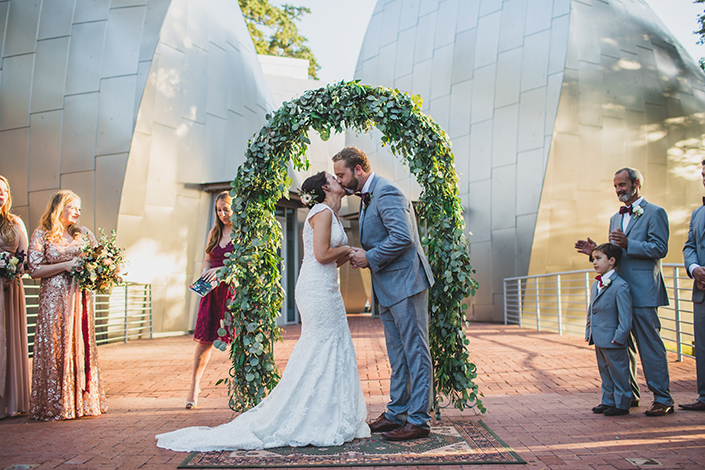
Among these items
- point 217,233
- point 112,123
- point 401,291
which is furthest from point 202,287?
point 112,123

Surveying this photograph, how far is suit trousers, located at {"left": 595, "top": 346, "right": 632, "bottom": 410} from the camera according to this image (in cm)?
409

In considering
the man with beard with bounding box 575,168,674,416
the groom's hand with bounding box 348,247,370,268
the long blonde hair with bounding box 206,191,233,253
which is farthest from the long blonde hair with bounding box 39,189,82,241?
the man with beard with bounding box 575,168,674,416

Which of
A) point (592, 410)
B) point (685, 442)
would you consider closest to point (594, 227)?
point (592, 410)

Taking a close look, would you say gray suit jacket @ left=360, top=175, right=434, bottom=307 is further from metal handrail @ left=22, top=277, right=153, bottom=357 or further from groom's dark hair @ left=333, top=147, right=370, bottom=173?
metal handrail @ left=22, top=277, right=153, bottom=357

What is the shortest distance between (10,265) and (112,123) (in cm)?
714

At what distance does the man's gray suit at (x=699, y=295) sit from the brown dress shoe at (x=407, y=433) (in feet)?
7.82

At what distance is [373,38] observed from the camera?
57.1 feet

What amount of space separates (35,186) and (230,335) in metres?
8.92

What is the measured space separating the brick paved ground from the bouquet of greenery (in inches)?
49.4

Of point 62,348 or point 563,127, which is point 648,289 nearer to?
point 62,348

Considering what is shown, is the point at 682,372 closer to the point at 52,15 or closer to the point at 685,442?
the point at 685,442

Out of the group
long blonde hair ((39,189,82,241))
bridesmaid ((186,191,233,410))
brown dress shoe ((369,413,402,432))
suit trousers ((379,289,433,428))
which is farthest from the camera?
bridesmaid ((186,191,233,410))

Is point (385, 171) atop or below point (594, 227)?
atop

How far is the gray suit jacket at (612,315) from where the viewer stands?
4082mm
